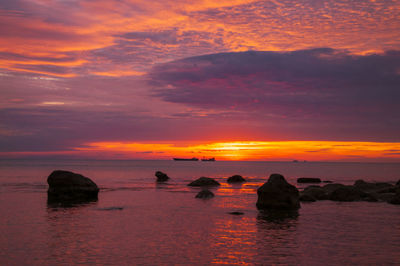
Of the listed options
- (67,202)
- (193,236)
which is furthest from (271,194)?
(67,202)

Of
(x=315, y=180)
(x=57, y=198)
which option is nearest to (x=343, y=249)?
(x=57, y=198)

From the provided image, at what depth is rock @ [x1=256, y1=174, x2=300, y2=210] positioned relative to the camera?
45.1 m

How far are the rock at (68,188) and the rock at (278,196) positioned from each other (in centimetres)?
2740

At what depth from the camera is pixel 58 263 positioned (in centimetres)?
2075

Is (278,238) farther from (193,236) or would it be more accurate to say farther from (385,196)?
(385,196)

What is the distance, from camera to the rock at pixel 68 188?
5384cm

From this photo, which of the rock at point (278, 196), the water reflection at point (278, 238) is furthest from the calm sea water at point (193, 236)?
the rock at point (278, 196)

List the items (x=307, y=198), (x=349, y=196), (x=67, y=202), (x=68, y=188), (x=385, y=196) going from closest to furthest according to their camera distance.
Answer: (x=67, y=202) < (x=68, y=188) < (x=307, y=198) < (x=349, y=196) < (x=385, y=196)

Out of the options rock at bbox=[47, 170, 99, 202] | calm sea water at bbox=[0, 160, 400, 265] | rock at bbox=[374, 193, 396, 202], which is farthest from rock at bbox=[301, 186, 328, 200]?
rock at bbox=[47, 170, 99, 202]

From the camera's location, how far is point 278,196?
4594 cm

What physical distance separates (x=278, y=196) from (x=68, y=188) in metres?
32.3

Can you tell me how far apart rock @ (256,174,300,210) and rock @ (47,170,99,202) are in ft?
89.9

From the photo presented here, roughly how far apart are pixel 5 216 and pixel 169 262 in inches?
987

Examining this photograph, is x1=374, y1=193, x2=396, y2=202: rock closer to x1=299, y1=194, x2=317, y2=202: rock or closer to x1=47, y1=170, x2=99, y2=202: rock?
x1=299, y1=194, x2=317, y2=202: rock
